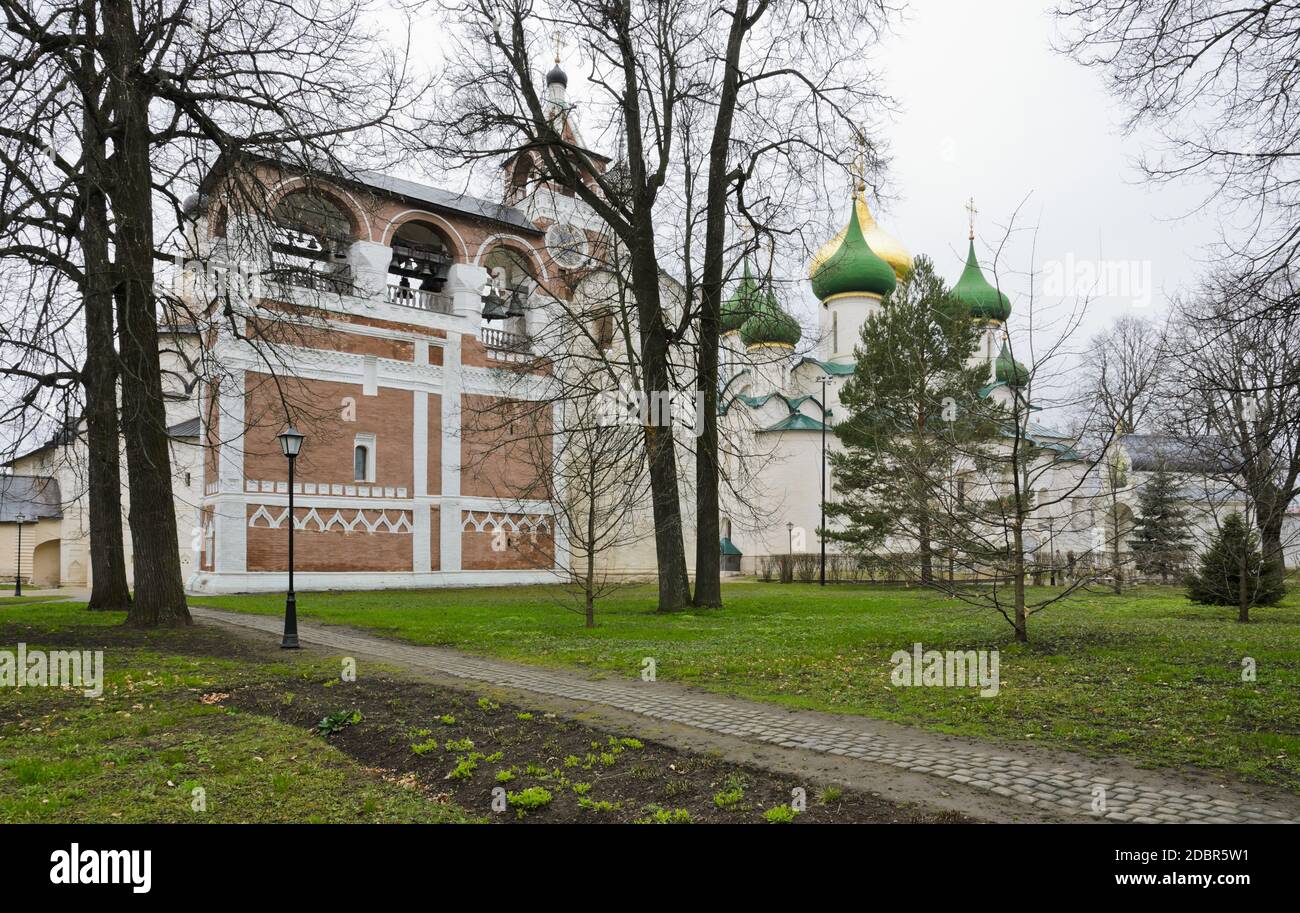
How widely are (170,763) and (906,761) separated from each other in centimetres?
529

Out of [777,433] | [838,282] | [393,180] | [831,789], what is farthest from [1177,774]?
[838,282]

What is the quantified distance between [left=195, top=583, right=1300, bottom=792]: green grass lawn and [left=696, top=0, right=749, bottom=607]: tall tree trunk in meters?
1.24

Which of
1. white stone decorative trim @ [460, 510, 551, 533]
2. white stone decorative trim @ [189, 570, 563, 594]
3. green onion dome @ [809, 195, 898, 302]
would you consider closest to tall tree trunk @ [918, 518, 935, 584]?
white stone decorative trim @ [189, 570, 563, 594]

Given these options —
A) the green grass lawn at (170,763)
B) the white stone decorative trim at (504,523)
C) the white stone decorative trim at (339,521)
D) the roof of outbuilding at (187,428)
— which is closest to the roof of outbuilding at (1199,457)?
the green grass lawn at (170,763)

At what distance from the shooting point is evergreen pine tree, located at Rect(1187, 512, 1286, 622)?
53.2 feet

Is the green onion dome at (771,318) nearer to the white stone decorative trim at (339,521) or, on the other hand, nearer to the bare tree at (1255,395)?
the bare tree at (1255,395)

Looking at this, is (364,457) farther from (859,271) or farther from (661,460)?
(859,271)

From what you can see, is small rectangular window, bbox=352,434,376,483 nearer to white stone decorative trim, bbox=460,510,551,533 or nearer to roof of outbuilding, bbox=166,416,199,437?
white stone decorative trim, bbox=460,510,551,533

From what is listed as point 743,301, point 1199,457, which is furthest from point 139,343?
point 1199,457

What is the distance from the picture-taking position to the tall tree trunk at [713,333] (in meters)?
17.5

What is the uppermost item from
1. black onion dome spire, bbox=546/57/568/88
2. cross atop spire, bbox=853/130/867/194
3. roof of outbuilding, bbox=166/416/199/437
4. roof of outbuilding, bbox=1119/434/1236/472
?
black onion dome spire, bbox=546/57/568/88

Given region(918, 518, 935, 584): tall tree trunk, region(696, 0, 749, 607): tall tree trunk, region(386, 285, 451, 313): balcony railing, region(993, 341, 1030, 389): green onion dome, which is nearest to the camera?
region(993, 341, 1030, 389): green onion dome

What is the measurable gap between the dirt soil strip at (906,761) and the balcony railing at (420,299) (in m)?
23.8

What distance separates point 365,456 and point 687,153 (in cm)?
1762
